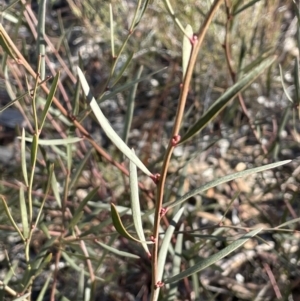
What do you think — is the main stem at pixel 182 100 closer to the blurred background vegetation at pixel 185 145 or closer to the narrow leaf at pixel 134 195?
the narrow leaf at pixel 134 195

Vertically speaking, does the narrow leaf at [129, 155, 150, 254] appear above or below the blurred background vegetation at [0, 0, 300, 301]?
below

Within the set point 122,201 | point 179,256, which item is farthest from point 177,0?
point 179,256

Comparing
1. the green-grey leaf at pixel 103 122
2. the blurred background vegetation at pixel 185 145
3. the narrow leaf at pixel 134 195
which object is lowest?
the narrow leaf at pixel 134 195

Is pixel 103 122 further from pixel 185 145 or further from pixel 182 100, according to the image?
pixel 185 145

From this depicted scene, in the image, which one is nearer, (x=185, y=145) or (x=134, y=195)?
(x=134, y=195)

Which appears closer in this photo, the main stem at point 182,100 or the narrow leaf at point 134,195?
the main stem at point 182,100

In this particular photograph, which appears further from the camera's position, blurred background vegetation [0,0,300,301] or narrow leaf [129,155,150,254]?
blurred background vegetation [0,0,300,301]

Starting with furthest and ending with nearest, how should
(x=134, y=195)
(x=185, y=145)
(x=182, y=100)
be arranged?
(x=185, y=145)
(x=134, y=195)
(x=182, y=100)

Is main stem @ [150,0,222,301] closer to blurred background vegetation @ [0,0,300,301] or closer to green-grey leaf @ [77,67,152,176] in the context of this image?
green-grey leaf @ [77,67,152,176]

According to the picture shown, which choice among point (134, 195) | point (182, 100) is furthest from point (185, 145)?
point (182, 100)

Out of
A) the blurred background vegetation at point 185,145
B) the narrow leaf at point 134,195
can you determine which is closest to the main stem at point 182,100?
the narrow leaf at point 134,195

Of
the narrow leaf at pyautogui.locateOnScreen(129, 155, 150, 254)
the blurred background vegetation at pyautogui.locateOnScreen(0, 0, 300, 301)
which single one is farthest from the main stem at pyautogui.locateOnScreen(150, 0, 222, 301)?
the blurred background vegetation at pyautogui.locateOnScreen(0, 0, 300, 301)

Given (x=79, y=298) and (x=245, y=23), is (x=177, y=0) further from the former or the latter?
(x=79, y=298)
